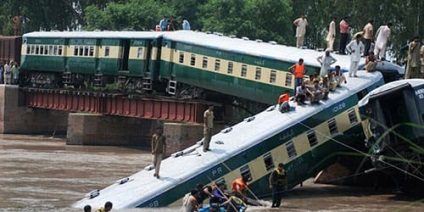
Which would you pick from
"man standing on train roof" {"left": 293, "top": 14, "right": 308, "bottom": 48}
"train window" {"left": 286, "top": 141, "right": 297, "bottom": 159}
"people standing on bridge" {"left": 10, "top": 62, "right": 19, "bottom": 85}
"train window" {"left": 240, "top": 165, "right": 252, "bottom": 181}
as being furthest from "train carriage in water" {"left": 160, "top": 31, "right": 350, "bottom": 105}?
"people standing on bridge" {"left": 10, "top": 62, "right": 19, "bottom": 85}

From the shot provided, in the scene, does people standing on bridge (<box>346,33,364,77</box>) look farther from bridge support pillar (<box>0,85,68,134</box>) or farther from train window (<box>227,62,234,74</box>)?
bridge support pillar (<box>0,85,68,134</box>)

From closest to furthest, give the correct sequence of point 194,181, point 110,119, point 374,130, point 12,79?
point 194,181 < point 374,130 < point 110,119 < point 12,79

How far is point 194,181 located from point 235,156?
1.52 meters

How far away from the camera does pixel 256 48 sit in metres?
42.4

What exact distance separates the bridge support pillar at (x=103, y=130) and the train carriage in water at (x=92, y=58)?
82.2 inches

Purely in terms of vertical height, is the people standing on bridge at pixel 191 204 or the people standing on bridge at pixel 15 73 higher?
the people standing on bridge at pixel 191 204

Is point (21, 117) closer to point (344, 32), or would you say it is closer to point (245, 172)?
point (344, 32)

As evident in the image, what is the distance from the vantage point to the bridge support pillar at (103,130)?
195 ft

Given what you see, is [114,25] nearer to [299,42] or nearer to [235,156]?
[299,42]

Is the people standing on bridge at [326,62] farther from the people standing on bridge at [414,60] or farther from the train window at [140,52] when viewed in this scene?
the train window at [140,52]

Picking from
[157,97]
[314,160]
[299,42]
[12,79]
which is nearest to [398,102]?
[314,160]

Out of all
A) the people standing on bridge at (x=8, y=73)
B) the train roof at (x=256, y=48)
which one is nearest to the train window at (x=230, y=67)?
the train roof at (x=256, y=48)

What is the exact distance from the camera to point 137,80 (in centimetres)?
5225

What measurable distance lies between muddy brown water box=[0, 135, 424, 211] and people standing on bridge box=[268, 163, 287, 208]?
23cm
